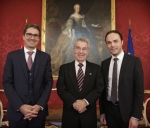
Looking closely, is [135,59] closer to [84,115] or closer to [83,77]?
[83,77]

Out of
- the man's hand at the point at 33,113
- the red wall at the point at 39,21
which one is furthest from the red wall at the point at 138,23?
the man's hand at the point at 33,113

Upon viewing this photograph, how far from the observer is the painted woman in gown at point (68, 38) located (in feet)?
14.8

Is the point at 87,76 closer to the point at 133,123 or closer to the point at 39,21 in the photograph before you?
the point at 133,123

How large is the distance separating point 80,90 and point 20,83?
0.72 m

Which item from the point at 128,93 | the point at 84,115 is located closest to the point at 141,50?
the point at 128,93

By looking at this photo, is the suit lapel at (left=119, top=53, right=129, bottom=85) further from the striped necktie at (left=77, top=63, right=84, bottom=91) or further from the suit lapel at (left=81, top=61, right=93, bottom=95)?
the striped necktie at (left=77, top=63, right=84, bottom=91)

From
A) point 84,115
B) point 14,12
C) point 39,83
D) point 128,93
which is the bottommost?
point 84,115

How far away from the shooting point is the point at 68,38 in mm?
4543

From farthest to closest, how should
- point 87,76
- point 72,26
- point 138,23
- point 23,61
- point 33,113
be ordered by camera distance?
1. point 138,23
2. point 72,26
3. point 87,76
4. point 23,61
5. point 33,113

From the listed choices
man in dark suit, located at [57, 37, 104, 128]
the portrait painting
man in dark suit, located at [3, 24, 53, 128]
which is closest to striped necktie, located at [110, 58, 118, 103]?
man in dark suit, located at [57, 37, 104, 128]

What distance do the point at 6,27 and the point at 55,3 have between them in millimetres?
1499

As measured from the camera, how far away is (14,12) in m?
4.53

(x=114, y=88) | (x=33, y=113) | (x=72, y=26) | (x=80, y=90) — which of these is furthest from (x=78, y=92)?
(x=72, y=26)

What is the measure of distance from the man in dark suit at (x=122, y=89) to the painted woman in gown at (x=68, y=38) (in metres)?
2.45
